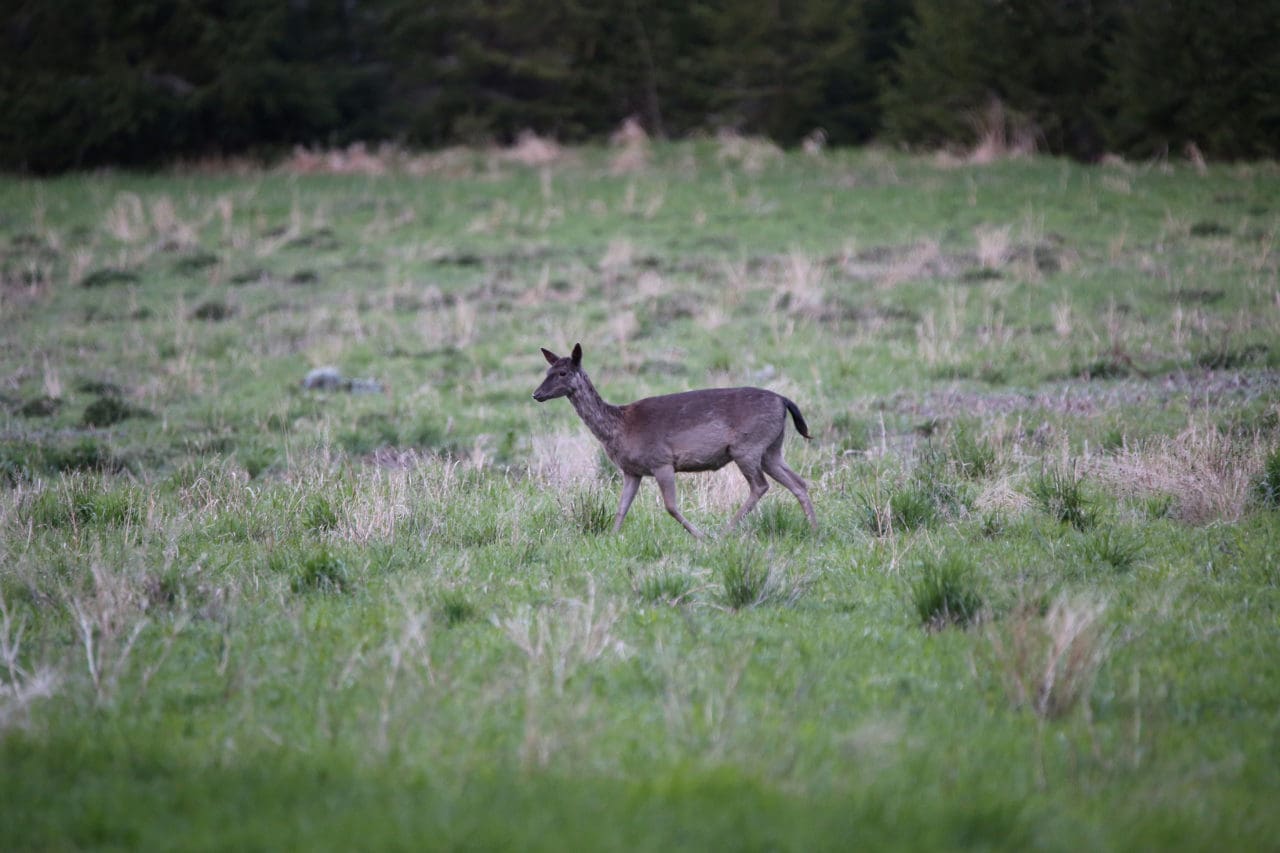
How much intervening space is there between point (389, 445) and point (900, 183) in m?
17.6

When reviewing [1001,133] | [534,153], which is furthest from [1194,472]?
[534,153]

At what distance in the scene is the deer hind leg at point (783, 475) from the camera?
8367 mm

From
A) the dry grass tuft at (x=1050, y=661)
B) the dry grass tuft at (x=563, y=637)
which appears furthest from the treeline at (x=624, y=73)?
the dry grass tuft at (x=563, y=637)

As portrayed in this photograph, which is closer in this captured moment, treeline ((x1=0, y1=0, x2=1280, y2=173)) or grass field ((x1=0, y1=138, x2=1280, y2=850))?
grass field ((x1=0, y1=138, x2=1280, y2=850))

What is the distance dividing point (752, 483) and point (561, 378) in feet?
5.24

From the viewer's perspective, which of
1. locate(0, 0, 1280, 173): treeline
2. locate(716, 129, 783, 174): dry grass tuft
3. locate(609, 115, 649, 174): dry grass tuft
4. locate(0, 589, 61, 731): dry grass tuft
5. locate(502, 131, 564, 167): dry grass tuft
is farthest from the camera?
locate(502, 131, 564, 167): dry grass tuft

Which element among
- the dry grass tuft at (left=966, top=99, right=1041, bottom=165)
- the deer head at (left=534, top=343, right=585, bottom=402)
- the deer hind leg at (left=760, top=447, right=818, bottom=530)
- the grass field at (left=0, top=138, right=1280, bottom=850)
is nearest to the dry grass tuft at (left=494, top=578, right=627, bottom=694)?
the grass field at (left=0, top=138, right=1280, bottom=850)

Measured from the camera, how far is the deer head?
8727 millimetres

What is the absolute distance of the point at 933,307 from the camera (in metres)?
17.6

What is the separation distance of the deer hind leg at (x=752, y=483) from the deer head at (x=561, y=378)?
1351 millimetres

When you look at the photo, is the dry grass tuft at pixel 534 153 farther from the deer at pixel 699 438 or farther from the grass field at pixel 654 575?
the deer at pixel 699 438

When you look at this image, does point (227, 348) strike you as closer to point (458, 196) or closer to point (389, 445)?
point (389, 445)

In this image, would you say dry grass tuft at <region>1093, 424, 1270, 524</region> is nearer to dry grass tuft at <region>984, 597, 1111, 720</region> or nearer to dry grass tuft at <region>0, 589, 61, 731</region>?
dry grass tuft at <region>984, 597, 1111, 720</region>

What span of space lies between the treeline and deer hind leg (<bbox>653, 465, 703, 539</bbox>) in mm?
23043
